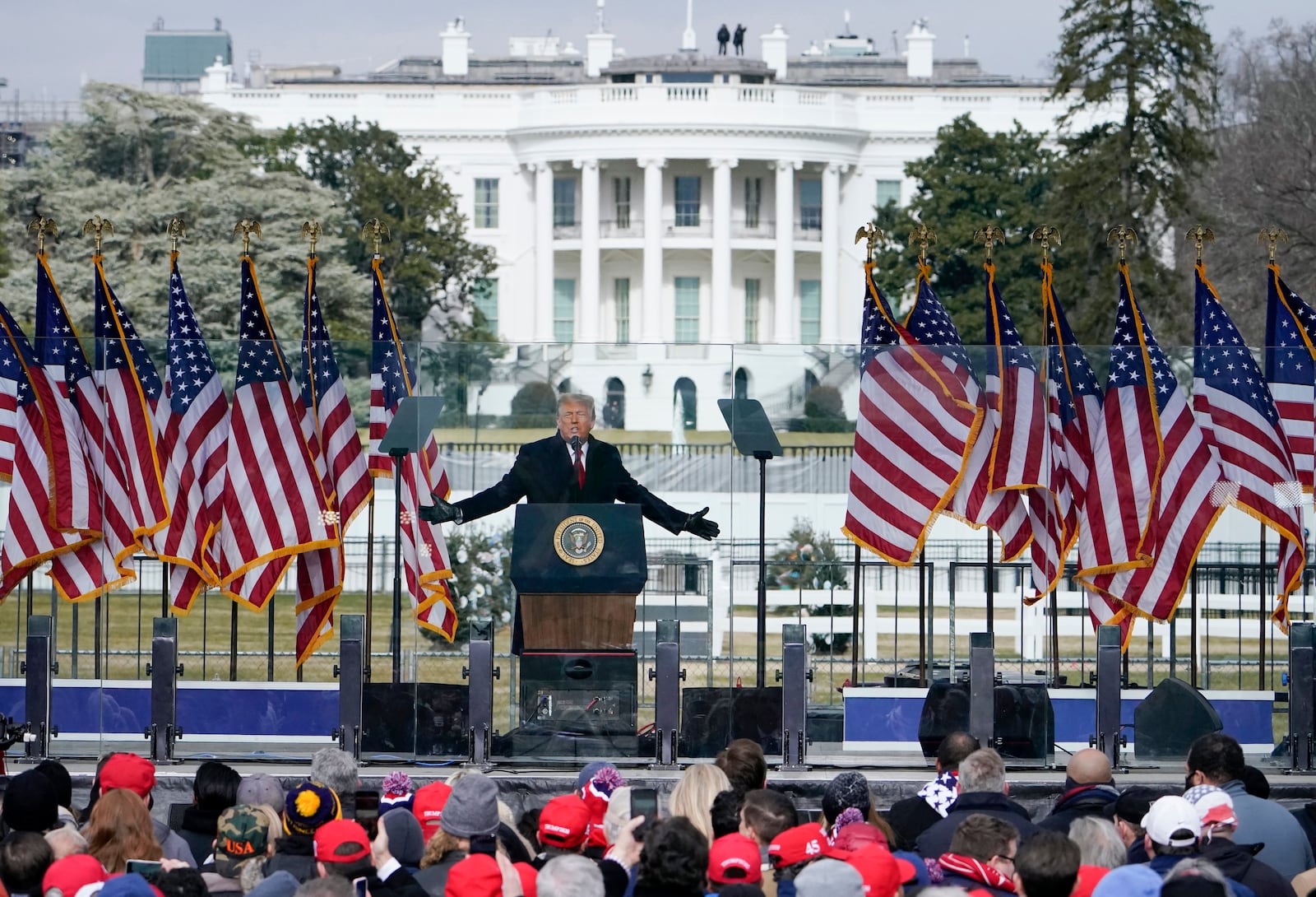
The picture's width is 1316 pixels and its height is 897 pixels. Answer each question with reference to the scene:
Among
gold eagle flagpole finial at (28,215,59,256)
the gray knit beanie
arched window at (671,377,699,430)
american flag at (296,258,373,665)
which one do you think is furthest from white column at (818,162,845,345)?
the gray knit beanie

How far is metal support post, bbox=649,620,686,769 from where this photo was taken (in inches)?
513

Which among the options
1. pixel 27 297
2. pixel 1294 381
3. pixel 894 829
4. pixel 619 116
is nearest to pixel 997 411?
pixel 1294 381

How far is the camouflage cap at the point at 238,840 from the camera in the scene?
8219mm

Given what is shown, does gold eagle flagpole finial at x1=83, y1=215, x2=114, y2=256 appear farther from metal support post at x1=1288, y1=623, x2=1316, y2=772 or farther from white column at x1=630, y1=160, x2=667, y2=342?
white column at x1=630, y1=160, x2=667, y2=342

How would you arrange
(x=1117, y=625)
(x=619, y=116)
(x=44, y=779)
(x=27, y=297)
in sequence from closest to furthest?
(x=44, y=779) < (x=1117, y=625) < (x=27, y=297) < (x=619, y=116)

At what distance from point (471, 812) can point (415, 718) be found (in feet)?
16.3

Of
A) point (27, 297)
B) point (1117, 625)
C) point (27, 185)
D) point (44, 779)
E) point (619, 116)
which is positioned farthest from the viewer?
point (619, 116)

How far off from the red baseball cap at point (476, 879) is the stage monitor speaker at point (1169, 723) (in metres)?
6.59

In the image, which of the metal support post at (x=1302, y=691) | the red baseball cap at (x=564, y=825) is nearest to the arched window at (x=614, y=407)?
the metal support post at (x=1302, y=691)

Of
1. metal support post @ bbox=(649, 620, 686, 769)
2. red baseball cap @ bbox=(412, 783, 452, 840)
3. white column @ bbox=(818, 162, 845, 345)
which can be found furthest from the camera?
white column @ bbox=(818, 162, 845, 345)

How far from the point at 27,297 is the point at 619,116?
3836 centimetres

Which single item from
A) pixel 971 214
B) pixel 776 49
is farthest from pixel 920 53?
pixel 971 214

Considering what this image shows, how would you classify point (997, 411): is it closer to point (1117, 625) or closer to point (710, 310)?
point (1117, 625)

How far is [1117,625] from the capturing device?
1352 cm
